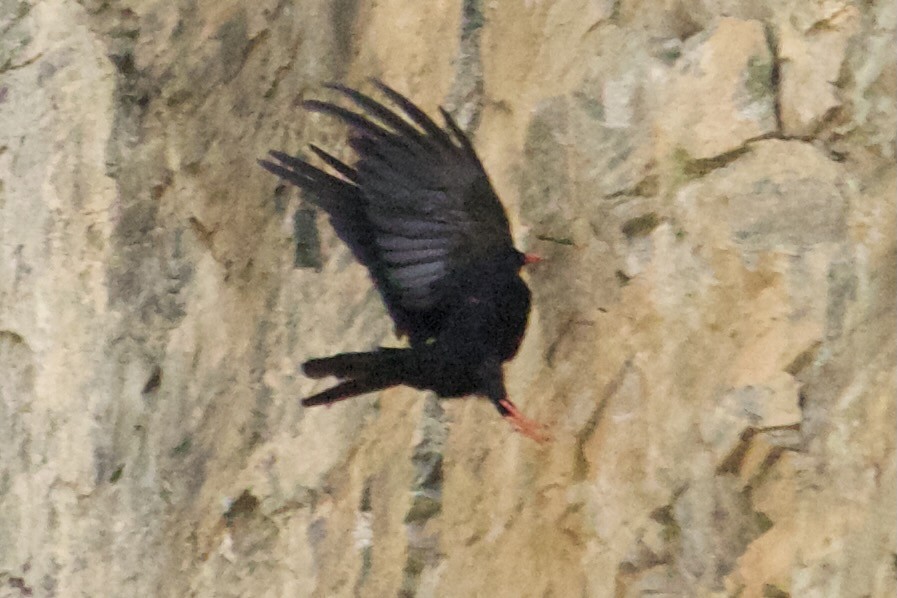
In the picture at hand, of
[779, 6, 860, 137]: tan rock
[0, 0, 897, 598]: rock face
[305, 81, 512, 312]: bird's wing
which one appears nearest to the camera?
[305, 81, 512, 312]: bird's wing

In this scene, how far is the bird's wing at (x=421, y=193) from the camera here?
199 cm

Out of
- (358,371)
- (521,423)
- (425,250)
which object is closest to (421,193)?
(425,250)

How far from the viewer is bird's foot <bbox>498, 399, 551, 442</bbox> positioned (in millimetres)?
2268

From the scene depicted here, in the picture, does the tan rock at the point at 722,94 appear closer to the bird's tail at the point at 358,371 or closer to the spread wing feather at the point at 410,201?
the spread wing feather at the point at 410,201

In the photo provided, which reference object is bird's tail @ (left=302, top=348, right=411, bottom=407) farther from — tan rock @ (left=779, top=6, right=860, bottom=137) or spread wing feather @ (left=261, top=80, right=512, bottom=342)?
tan rock @ (left=779, top=6, right=860, bottom=137)

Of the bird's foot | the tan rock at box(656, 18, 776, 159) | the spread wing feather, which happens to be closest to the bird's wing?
the spread wing feather

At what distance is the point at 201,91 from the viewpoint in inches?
107

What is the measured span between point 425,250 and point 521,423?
19.7 inches

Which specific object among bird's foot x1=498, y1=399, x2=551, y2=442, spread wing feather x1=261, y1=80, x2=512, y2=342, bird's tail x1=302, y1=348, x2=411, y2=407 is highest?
spread wing feather x1=261, y1=80, x2=512, y2=342

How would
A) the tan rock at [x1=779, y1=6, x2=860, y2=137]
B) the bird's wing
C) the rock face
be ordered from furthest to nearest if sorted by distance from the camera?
the tan rock at [x1=779, y1=6, x2=860, y2=137]
the rock face
the bird's wing

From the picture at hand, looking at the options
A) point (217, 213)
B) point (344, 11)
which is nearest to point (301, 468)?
point (217, 213)

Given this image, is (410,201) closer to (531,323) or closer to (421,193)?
(421,193)

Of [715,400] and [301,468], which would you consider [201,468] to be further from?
[715,400]

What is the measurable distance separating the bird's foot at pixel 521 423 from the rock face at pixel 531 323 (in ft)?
0.28
